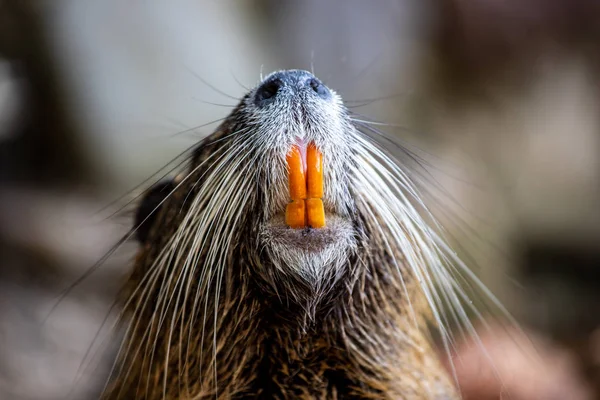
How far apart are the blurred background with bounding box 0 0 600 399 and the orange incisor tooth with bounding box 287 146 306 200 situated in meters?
2.69

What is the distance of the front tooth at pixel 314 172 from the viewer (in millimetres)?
1660

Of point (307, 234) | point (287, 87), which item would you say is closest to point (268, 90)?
point (287, 87)

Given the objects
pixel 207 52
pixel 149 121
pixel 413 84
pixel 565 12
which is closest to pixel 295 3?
pixel 207 52

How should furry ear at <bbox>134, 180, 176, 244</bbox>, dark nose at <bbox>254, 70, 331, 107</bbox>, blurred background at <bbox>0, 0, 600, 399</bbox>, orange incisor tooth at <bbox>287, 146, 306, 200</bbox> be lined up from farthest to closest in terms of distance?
1. blurred background at <bbox>0, 0, 600, 399</bbox>
2. furry ear at <bbox>134, 180, 176, 244</bbox>
3. dark nose at <bbox>254, 70, 331, 107</bbox>
4. orange incisor tooth at <bbox>287, 146, 306, 200</bbox>

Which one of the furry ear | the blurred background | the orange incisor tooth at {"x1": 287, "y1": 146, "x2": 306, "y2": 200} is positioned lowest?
the orange incisor tooth at {"x1": 287, "y1": 146, "x2": 306, "y2": 200}

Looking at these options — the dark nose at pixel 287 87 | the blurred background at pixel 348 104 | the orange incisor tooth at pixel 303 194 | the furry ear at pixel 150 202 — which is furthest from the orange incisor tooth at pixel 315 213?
the blurred background at pixel 348 104

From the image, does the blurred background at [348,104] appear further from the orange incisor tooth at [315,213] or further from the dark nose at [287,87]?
the orange incisor tooth at [315,213]

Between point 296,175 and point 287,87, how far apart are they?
0.25m

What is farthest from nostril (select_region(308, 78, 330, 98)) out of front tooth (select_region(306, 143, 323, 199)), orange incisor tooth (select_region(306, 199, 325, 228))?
orange incisor tooth (select_region(306, 199, 325, 228))

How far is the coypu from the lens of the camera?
5.62ft

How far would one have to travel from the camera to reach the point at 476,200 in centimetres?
483

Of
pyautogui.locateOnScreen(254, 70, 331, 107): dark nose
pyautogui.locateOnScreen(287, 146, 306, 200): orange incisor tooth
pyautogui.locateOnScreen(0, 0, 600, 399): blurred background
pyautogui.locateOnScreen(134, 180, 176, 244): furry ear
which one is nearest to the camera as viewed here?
pyautogui.locateOnScreen(287, 146, 306, 200): orange incisor tooth

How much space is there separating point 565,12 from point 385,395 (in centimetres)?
408

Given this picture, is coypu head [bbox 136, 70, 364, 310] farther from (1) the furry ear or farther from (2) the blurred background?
(2) the blurred background
